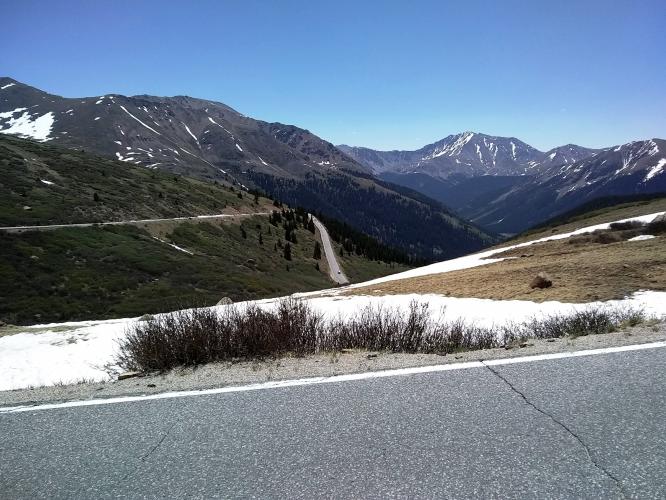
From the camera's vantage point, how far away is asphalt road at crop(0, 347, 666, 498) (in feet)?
11.9

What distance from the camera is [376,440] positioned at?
14.1ft

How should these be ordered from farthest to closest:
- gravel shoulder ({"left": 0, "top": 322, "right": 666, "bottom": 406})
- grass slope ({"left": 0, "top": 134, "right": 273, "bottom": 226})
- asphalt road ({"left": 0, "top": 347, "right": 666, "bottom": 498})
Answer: grass slope ({"left": 0, "top": 134, "right": 273, "bottom": 226}) < gravel shoulder ({"left": 0, "top": 322, "right": 666, "bottom": 406}) < asphalt road ({"left": 0, "top": 347, "right": 666, "bottom": 498})

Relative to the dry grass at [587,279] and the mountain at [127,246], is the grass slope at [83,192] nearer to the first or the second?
the mountain at [127,246]

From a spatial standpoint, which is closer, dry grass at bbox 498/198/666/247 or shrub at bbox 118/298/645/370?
shrub at bbox 118/298/645/370

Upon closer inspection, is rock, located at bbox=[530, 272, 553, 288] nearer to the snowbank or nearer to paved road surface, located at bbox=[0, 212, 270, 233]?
the snowbank

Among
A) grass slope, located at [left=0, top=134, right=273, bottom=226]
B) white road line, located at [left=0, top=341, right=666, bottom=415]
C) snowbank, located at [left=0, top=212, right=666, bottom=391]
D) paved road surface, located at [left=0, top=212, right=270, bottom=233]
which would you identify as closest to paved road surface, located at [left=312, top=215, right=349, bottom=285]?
grass slope, located at [left=0, top=134, right=273, bottom=226]

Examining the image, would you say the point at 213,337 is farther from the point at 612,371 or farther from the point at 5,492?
the point at 612,371

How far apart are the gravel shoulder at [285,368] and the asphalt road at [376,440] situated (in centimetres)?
59

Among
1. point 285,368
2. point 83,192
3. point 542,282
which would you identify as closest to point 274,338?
point 285,368

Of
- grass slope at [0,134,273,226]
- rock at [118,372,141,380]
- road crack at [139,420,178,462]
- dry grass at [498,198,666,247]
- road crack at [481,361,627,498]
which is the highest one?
grass slope at [0,134,273,226]

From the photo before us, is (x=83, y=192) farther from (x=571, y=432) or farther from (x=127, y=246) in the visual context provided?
(x=571, y=432)

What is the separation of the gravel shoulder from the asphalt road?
0.59 m

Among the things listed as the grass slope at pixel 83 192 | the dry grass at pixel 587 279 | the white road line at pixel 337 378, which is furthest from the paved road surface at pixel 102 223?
the white road line at pixel 337 378

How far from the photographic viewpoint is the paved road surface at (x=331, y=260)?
4473 inches
